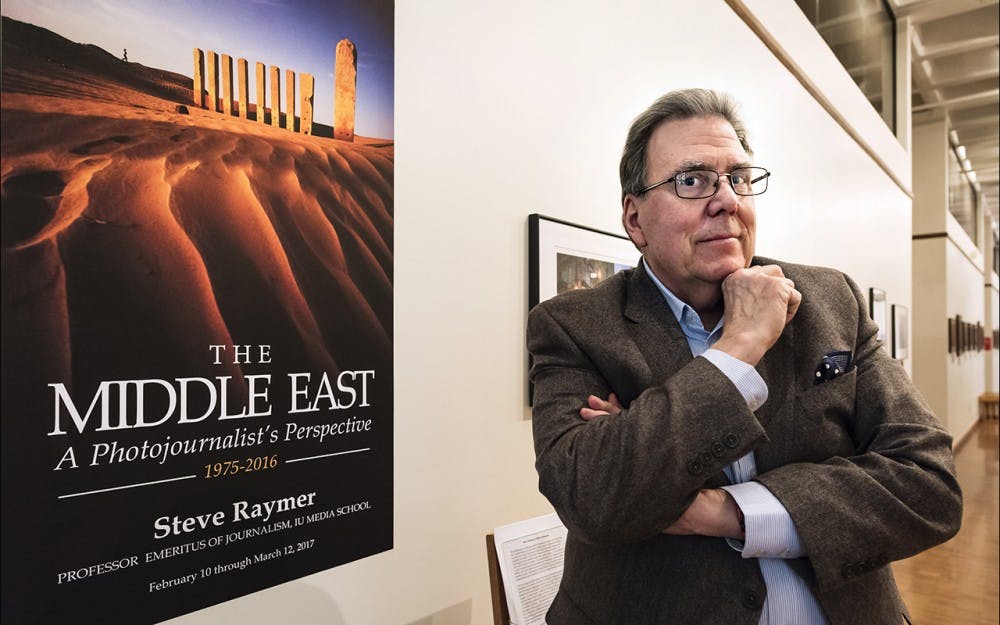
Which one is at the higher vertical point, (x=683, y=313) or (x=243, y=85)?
(x=243, y=85)

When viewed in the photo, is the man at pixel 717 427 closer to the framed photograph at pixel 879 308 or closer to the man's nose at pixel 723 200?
the man's nose at pixel 723 200

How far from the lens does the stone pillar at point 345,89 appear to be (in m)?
1.71

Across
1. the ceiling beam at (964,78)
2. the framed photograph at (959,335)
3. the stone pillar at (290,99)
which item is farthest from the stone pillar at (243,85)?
the framed photograph at (959,335)

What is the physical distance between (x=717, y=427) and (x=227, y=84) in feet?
4.35

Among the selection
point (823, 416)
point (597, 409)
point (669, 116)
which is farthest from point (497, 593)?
point (669, 116)

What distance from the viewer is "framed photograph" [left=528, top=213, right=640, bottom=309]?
2342 millimetres

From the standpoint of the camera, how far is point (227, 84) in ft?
4.81

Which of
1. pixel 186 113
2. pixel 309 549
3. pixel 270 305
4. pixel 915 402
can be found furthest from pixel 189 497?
pixel 915 402

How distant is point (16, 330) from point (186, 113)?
57cm

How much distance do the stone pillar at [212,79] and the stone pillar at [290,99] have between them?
0.60 feet

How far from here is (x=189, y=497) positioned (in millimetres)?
1384

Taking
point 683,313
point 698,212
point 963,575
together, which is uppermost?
point 698,212

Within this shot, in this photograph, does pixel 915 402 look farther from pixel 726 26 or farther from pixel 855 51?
pixel 855 51

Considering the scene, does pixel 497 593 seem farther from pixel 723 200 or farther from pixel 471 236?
pixel 723 200
